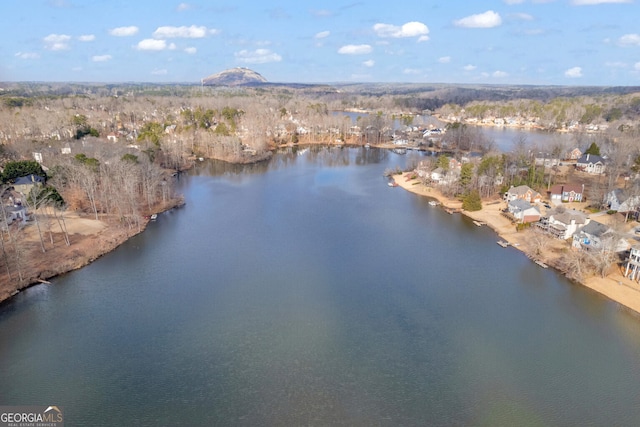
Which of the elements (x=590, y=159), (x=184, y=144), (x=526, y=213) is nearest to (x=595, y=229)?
(x=526, y=213)

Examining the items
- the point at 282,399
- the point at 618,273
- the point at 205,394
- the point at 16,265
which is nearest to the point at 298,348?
the point at 282,399

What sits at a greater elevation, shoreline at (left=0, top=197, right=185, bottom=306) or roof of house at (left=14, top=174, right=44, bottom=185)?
roof of house at (left=14, top=174, right=44, bottom=185)

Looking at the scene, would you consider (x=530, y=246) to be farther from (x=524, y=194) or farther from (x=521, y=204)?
(x=524, y=194)

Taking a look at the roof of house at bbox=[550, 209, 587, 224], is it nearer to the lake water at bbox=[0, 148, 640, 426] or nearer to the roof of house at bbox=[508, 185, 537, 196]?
the lake water at bbox=[0, 148, 640, 426]

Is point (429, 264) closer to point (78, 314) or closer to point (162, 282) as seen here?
point (162, 282)

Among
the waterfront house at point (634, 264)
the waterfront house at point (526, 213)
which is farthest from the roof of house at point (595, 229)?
the waterfront house at point (526, 213)

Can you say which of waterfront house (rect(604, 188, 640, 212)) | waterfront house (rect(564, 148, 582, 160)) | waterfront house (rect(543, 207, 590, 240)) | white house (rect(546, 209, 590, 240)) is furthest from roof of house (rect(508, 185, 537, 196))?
waterfront house (rect(564, 148, 582, 160))
